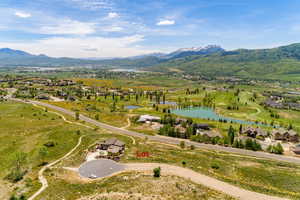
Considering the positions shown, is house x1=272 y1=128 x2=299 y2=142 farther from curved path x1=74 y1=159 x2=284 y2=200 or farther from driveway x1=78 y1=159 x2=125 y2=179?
driveway x1=78 y1=159 x2=125 y2=179

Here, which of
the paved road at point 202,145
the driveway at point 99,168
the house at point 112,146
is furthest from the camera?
the paved road at point 202,145

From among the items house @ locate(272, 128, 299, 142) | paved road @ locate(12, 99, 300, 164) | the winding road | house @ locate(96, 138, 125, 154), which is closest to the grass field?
the winding road

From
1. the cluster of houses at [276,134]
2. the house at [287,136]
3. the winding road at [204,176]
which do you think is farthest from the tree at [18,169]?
the house at [287,136]

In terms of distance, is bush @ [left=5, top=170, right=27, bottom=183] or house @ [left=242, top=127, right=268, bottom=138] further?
house @ [left=242, top=127, right=268, bottom=138]

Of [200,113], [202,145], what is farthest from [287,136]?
[200,113]

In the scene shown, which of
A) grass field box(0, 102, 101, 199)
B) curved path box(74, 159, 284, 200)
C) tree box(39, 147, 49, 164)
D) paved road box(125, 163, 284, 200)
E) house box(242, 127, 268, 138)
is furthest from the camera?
house box(242, 127, 268, 138)

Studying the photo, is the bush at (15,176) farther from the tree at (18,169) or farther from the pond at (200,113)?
the pond at (200,113)

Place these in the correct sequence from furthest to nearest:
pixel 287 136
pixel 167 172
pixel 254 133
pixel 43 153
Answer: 1. pixel 254 133
2. pixel 287 136
3. pixel 43 153
4. pixel 167 172

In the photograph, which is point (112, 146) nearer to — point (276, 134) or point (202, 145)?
point (202, 145)

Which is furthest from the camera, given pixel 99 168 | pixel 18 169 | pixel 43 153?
pixel 43 153

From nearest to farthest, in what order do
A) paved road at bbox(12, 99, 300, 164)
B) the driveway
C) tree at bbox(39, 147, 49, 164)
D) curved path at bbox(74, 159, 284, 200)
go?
curved path at bbox(74, 159, 284, 200), the driveway, tree at bbox(39, 147, 49, 164), paved road at bbox(12, 99, 300, 164)

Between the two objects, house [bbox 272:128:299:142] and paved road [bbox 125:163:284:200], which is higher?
paved road [bbox 125:163:284:200]
